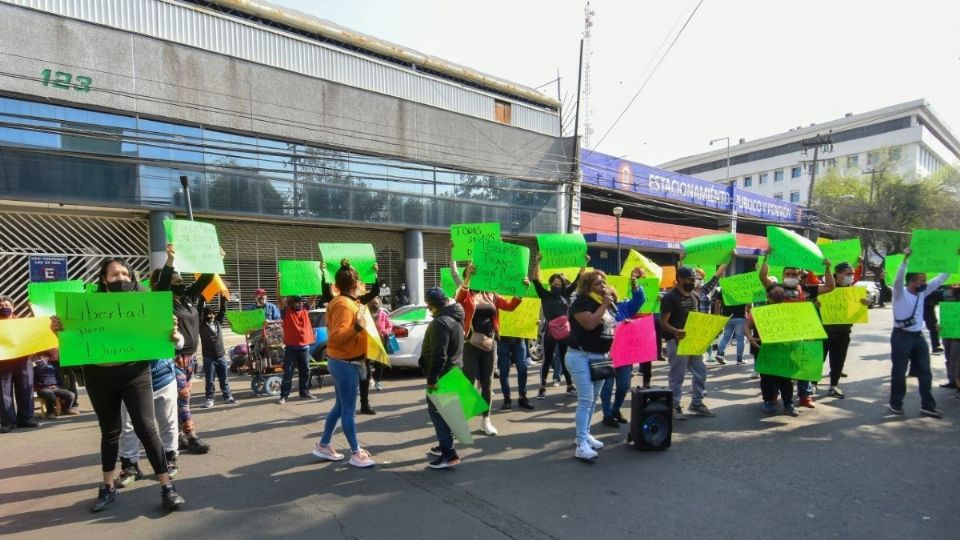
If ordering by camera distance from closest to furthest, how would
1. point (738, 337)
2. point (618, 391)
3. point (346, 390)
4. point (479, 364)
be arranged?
1. point (346, 390)
2. point (479, 364)
3. point (618, 391)
4. point (738, 337)

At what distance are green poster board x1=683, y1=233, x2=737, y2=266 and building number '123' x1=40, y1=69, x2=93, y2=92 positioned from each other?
14.2 meters

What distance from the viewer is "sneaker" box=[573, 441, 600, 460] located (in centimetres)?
470

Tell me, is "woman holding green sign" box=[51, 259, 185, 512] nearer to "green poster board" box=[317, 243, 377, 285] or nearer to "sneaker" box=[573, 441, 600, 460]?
"green poster board" box=[317, 243, 377, 285]

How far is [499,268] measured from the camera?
20.5 feet

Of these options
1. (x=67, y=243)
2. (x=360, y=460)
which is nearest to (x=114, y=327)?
(x=360, y=460)

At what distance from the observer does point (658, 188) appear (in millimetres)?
27906

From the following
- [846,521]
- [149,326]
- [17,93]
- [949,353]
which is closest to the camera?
[846,521]

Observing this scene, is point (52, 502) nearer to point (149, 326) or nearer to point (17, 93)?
point (149, 326)

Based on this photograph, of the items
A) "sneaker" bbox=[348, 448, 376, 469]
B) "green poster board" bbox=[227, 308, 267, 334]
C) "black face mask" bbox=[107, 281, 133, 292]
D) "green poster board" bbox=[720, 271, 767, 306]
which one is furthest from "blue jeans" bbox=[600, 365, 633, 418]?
"green poster board" bbox=[227, 308, 267, 334]

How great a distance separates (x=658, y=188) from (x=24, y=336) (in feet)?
88.8

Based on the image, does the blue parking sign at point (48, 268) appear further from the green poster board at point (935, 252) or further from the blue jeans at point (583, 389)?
the green poster board at point (935, 252)

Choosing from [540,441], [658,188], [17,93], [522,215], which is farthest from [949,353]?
[658,188]

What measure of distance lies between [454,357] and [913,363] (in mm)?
5768

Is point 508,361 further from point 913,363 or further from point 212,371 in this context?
point 913,363
